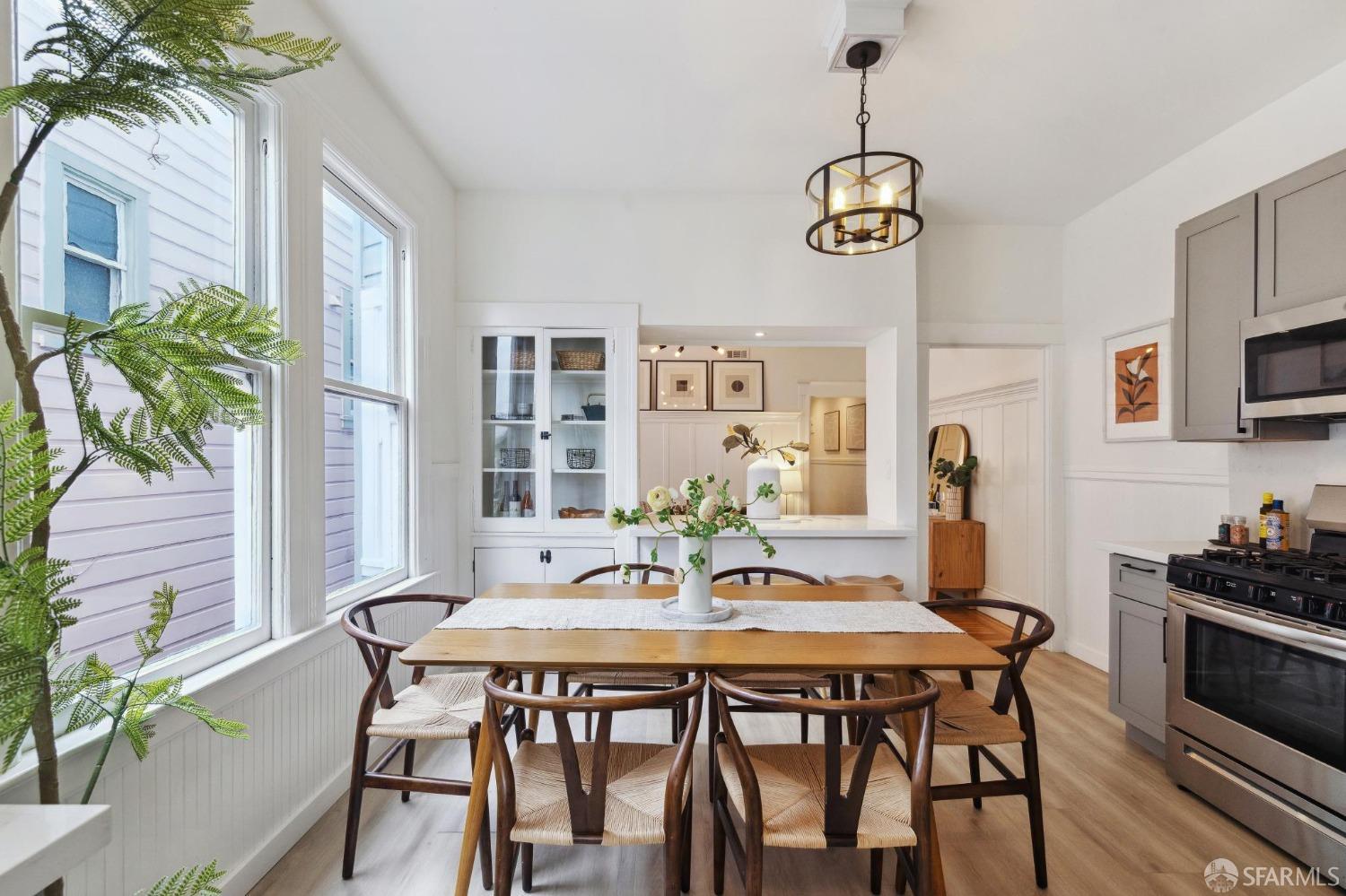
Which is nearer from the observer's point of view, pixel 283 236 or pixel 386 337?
pixel 283 236

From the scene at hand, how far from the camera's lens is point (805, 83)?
255 cm

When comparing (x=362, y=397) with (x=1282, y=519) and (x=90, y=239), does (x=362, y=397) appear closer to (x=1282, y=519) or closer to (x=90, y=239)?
(x=90, y=239)

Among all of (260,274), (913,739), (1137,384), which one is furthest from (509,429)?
(1137,384)

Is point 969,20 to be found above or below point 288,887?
above

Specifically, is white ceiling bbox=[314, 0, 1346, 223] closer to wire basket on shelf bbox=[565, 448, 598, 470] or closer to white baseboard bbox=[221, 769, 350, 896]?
wire basket on shelf bbox=[565, 448, 598, 470]

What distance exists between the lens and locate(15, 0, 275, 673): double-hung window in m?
1.34

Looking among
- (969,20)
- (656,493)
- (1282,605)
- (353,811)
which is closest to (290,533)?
(353,811)

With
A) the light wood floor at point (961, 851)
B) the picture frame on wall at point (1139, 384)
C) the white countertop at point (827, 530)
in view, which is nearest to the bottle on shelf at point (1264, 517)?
the picture frame on wall at point (1139, 384)

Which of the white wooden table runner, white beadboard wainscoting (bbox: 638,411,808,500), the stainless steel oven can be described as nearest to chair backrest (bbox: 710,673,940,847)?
the white wooden table runner

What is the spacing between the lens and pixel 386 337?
3.00m

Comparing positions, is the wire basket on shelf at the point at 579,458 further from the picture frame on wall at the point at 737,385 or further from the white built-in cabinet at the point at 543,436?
the picture frame on wall at the point at 737,385

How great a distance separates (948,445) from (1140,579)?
3.08 meters

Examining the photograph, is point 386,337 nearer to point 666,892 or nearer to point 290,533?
point 290,533

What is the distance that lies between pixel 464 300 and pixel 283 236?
1.68m
